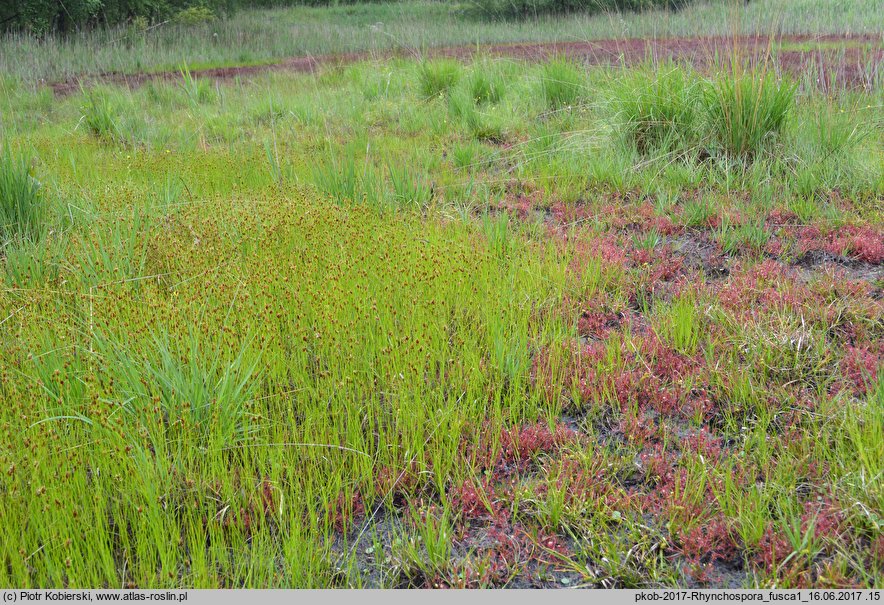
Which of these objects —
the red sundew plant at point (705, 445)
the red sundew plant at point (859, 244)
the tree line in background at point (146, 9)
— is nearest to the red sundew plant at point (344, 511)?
the red sundew plant at point (705, 445)

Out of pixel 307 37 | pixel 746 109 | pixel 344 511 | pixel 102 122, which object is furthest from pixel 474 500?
pixel 307 37

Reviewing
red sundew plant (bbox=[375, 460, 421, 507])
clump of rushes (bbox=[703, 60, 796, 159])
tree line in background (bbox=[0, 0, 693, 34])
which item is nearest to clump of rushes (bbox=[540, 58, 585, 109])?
clump of rushes (bbox=[703, 60, 796, 159])

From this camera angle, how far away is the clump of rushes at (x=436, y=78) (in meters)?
9.27

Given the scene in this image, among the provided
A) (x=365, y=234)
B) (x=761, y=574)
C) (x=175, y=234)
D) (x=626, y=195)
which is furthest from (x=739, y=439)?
(x=175, y=234)

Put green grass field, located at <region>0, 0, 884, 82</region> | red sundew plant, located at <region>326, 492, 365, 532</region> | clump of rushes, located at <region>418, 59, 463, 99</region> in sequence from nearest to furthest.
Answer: red sundew plant, located at <region>326, 492, 365, 532</region> < clump of rushes, located at <region>418, 59, 463, 99</region> < green grass field, located at <region>0, 0, 884, 82</region>

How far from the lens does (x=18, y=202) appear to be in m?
4.41

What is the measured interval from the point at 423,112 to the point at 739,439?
6.73 m

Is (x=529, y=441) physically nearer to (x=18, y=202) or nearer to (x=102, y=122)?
(x=18, y=202)

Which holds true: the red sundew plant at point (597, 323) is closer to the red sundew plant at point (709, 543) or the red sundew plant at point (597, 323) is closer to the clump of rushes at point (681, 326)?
the clump of rushes at point (681, 326)

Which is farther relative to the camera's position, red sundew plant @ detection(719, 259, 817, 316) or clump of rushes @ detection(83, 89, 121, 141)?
clump of rushes @ detection(83, 89, 121, 141)

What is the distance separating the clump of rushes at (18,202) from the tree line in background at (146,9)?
1521cm

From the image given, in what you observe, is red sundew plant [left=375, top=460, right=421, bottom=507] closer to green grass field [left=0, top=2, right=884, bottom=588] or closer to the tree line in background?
green grass field [left=0, top=2, right=884, bottom=588]

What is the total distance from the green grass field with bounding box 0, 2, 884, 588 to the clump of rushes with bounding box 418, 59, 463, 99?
3.87 m

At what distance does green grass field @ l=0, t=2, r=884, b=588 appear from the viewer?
7.21 feet
